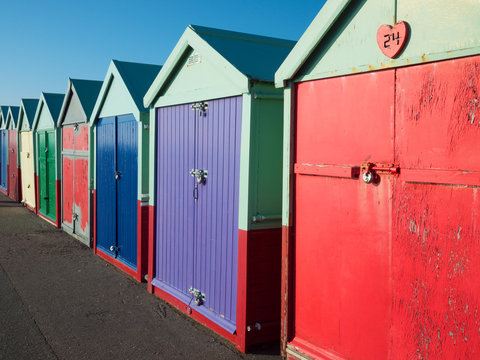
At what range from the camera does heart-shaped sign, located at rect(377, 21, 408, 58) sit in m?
3.28

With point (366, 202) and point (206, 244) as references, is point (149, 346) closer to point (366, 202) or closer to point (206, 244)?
point (206, 244)

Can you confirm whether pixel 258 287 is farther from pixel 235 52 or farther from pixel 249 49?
pixel 249 49

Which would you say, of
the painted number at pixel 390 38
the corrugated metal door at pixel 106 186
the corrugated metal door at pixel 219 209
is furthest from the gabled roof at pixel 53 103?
the painted number at pixel 390 38

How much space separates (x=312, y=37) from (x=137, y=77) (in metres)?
4.54

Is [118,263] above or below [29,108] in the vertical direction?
below

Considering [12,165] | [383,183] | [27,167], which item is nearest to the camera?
[383,183]

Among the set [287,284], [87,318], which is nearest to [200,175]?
[287,284]

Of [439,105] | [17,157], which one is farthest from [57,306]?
[17,157]

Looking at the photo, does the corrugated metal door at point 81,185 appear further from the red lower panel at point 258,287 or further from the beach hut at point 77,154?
the red lower panel at point 258,287

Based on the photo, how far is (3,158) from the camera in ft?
65.8

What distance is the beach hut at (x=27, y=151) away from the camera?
14.8 metres

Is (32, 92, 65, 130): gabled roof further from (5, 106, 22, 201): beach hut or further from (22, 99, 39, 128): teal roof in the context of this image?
(5, 106, 22, 201): beach hut

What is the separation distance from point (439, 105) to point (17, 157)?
16.6m

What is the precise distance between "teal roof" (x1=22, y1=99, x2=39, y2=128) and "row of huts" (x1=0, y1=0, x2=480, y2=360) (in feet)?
29.9
